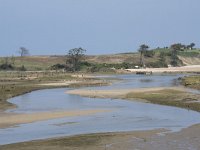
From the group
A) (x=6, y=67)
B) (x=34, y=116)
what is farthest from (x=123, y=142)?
(x=6, y=67)

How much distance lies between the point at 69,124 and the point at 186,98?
18.5m

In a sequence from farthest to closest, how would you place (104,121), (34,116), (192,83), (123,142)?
(192,83)
(34,116)
(104,121)
(123,142)

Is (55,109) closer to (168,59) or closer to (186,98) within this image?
(186,98)

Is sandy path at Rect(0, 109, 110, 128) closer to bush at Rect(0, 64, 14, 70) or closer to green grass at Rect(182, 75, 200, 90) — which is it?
green grass at Rect(182, 75, 200, 90)

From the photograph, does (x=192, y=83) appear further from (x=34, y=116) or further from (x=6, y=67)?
(x=6, y=67)

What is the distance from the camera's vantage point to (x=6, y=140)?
86.1ft

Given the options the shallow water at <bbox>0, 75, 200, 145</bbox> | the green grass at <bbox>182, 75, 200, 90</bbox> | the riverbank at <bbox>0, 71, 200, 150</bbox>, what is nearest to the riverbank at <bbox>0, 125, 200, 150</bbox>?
the riverbank at <bbox>0, 71, 200, 150</bbox>

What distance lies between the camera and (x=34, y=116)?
1487 inches

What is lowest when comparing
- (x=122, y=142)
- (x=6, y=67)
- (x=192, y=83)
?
(x=122, y=142)

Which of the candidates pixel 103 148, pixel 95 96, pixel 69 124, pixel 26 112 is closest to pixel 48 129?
pixel 69 124

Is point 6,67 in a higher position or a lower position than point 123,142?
higher

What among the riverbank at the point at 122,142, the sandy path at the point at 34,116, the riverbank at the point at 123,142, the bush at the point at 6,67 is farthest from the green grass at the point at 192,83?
the bush at the point at 6,67

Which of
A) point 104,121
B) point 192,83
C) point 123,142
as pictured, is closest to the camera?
point 123,142

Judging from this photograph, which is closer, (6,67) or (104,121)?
(104,121)
